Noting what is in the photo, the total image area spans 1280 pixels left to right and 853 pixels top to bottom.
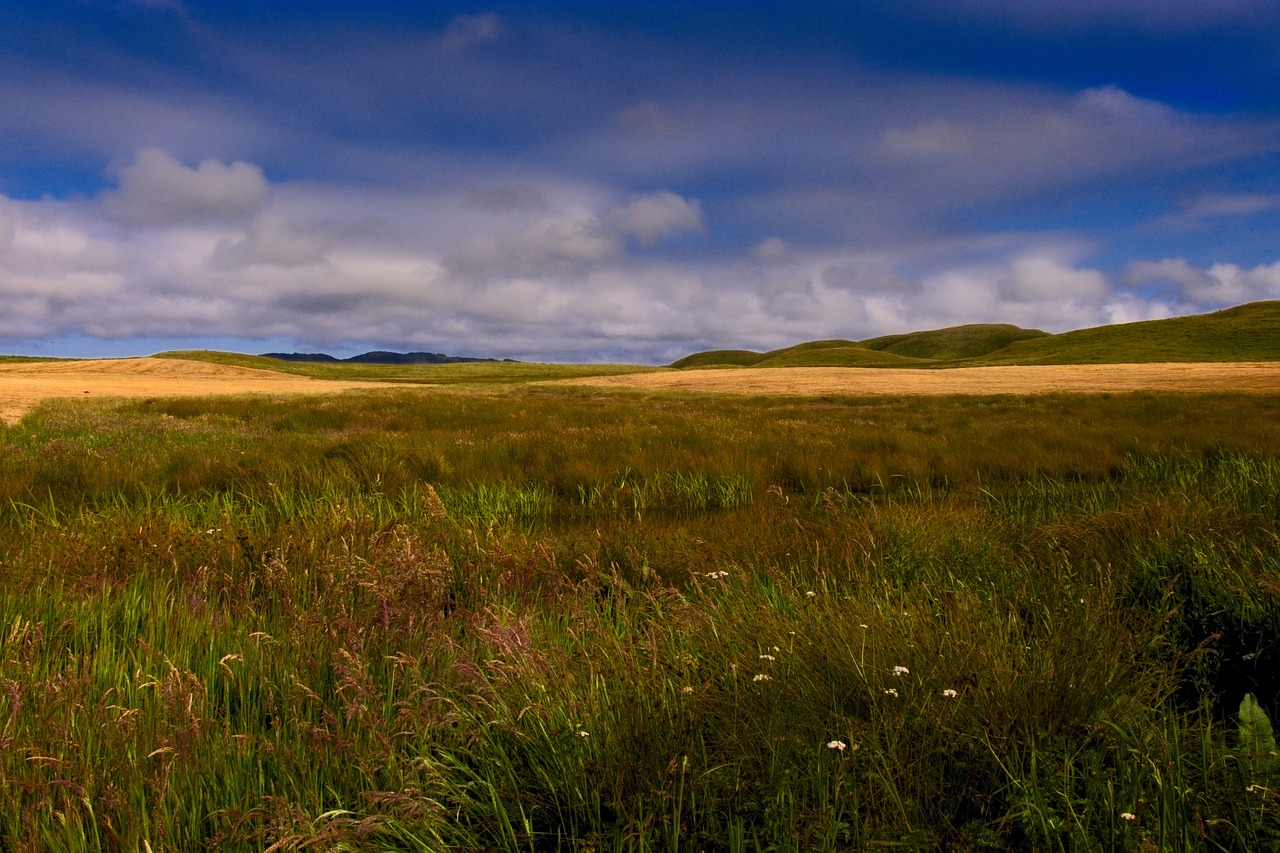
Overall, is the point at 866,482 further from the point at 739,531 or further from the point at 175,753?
the point at 175,753

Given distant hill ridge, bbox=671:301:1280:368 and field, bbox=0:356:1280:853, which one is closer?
field, bbox=0:356:1280:853

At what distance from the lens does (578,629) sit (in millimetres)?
2873

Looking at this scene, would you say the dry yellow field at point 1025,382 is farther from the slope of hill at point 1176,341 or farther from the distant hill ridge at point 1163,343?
the slope of hill at point 1176,341

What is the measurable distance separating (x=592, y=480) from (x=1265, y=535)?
549cm

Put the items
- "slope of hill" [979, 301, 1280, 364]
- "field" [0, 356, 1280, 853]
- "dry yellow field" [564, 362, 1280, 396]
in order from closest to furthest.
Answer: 1. "field" [0, 356, 1280, 853]
2. "dry yellow field" [564, 362, 1280, 396]
3. "slope of hill" [979, 301, 1280, 364]

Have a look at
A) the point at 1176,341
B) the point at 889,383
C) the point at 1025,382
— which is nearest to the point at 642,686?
the point at 889,383

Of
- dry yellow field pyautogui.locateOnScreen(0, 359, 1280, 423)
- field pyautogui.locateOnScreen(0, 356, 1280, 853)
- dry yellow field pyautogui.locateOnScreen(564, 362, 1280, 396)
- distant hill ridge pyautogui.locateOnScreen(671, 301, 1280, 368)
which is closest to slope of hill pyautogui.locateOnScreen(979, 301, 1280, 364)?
distant hill ridge pyautogui.locateOnScreen(671, 301, 1280, 368)

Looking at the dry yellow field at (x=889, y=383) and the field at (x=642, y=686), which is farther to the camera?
the dry yellow field at (x=889, y=383)

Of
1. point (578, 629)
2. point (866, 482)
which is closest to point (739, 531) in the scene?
point (578, 629)

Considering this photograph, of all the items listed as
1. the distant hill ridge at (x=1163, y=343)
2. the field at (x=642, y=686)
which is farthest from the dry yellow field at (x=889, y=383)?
the distant hill ridge at (x=1163, y=343)

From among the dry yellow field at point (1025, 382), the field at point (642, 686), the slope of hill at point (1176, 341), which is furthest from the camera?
the slope of hill at point (1176, 341)

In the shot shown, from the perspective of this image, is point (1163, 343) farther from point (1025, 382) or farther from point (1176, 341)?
point (1025, 382)

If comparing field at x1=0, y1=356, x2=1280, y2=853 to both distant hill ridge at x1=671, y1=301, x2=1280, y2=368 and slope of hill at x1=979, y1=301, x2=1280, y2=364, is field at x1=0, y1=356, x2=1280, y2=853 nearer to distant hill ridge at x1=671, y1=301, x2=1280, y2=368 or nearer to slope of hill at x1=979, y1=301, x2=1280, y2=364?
distant hill ridge at x1=671, y1=301, x2=1280, y2=368

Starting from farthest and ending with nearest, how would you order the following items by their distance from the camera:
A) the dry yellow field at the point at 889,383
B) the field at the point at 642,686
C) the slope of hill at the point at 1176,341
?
the slope of hill at the point at 1176,341 < the dry yellow field at the point at 889,383 < the field at the point at 642,686
